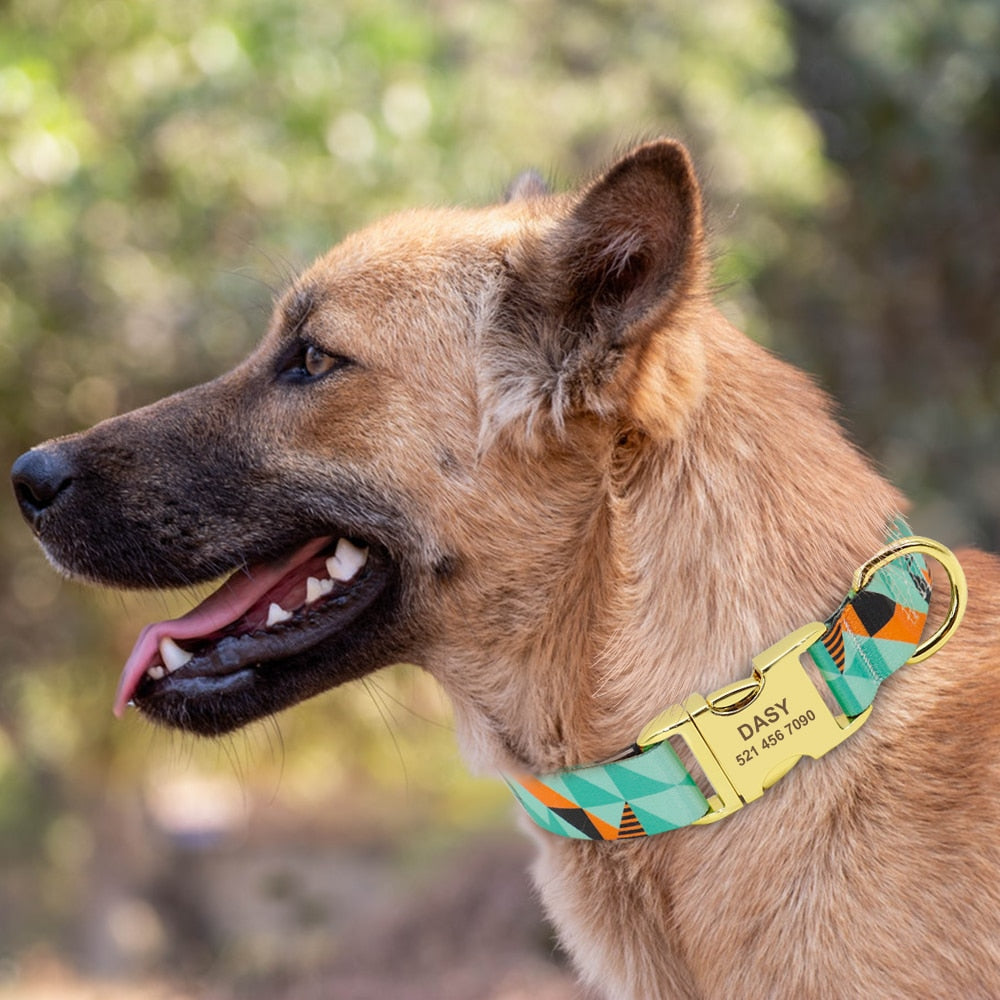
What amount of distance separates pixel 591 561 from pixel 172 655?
977 mm

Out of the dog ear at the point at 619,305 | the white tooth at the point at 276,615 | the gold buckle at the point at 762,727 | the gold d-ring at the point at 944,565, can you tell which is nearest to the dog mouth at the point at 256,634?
the white tooth at the point at 276,615

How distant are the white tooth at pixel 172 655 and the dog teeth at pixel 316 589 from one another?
0.30 metres

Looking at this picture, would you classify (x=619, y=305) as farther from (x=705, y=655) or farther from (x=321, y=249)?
(x=321, y=249)

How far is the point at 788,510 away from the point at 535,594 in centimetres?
54

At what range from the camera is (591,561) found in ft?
8.04

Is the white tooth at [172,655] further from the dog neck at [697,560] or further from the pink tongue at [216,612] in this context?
the dog neck at [697,560]

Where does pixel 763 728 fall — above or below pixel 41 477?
below

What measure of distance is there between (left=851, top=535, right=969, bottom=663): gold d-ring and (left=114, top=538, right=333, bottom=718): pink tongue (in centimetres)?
117

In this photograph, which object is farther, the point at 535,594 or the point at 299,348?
the point at 299,348

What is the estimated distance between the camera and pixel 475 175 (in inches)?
228

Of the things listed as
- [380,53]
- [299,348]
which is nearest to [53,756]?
[380,53]

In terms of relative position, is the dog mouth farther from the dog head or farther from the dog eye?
the dog eye

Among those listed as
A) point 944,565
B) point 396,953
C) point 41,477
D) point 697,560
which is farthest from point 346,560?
point 396,953

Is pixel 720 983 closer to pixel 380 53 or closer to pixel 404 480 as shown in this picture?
pixel 404 480
